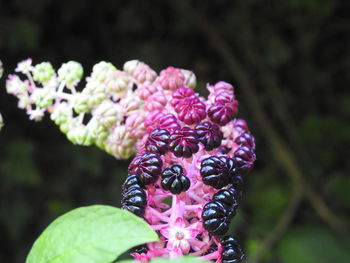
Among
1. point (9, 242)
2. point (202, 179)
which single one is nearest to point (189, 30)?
point (9, 242)

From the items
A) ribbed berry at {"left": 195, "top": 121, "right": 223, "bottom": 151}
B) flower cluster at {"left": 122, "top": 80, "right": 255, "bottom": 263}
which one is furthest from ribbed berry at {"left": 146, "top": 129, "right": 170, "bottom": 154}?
ribbed berry at {"left": 195, "top": 121, "right": 223, "bottom": 151}

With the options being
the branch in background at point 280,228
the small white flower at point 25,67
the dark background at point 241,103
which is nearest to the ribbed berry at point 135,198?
the small white flower at point 25,67

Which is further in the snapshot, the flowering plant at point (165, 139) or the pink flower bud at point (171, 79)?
the pink flower bud at point (171, 79)

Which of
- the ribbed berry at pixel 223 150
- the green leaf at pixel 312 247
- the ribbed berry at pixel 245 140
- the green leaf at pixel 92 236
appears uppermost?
the ribbed berry at pixel 245 140

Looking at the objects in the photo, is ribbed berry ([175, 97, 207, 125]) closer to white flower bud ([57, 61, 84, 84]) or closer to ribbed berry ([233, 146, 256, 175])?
ribbed berry ([233, 146, 256, 175])

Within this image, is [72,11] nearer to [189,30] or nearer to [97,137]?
[189,30]

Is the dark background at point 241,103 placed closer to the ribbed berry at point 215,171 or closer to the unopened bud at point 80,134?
the unopened bud at point 80,134

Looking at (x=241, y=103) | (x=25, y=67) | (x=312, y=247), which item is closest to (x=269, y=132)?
(x=241, y=103)
